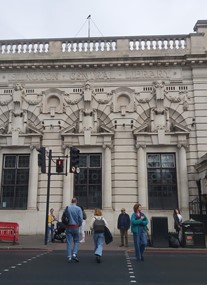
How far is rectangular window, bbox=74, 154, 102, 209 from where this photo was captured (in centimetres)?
2217

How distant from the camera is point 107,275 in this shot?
8234 mm

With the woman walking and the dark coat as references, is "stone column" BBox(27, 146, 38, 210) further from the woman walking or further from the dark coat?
the woman walking

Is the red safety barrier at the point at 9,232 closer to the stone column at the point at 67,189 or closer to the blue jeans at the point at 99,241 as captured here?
the stone column at the point at 67,189

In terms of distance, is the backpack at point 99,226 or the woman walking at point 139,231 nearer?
the backpack at point 99,226

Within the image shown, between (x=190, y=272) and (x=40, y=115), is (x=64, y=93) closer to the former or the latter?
(x=40, y=115)

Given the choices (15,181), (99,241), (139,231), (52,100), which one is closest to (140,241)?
(139,231)

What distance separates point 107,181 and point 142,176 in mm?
2373

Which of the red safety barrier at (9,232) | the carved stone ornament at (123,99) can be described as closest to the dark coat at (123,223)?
the red safety barrier at (9,232)

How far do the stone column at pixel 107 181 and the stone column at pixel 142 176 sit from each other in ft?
6.39

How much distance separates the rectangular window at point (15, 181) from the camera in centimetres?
2245

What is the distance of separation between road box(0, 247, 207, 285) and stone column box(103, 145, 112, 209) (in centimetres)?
986

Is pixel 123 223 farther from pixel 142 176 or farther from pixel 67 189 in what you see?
pixel 67 189

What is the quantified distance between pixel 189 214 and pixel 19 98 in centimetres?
1428

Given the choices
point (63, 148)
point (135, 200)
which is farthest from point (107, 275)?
point (63, 148)
